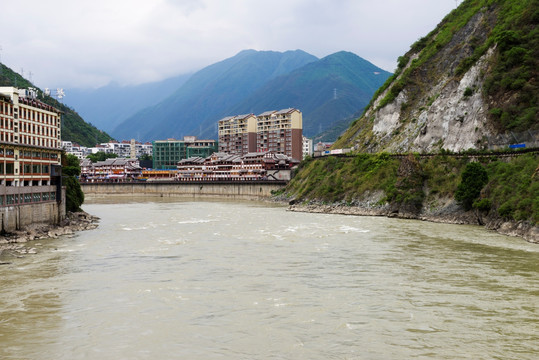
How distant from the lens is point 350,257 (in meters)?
39.9

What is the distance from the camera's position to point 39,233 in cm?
5112

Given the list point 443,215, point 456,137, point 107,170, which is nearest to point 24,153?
point 443,215

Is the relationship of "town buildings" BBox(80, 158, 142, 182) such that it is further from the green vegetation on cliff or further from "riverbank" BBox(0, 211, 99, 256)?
"riverbank" BBox(0, 211, 99, 256)

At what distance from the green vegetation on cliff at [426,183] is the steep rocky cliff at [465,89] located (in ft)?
26.3

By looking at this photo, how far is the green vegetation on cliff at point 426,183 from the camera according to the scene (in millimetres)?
54000

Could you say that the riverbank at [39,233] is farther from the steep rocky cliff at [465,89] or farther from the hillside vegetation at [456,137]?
the steep rocky cliff at [465,89]

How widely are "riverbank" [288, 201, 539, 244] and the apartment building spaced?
4381 cm

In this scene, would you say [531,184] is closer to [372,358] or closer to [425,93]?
[372,358]

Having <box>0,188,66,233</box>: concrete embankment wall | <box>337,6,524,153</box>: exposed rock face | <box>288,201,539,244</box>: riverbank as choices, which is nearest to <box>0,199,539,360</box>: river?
<box>288,201,539,244</box>: riverbank

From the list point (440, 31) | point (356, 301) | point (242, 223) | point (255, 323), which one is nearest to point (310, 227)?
point (242, 223)

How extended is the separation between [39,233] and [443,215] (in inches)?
1956

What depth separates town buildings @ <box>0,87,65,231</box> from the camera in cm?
5075

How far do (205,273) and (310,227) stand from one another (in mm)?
28499

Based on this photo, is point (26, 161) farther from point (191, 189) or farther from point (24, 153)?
point (191, 189)
